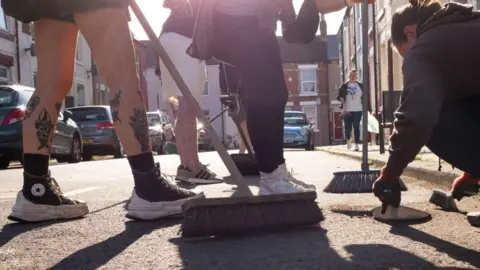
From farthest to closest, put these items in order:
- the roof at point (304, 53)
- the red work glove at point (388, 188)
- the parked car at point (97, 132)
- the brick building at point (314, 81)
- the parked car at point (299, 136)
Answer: the roof at point (304, 53)
the brick building at point (314, 81)
the parked car at point (299, 136)
the parked car at point (97, 132)
the red work glove at point (388, 188)

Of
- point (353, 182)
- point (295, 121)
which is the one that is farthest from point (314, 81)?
point (353, 182)

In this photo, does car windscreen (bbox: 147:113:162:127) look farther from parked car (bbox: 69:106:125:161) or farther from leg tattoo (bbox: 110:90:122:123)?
leg tattoo (bbox: 110:90:122:123)

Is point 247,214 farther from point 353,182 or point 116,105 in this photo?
point 353,182

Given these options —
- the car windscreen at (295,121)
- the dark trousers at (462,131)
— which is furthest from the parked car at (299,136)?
the dark trousers at (462,131)

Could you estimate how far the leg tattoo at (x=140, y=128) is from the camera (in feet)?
9.37

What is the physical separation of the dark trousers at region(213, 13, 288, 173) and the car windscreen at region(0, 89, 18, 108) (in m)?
7.54

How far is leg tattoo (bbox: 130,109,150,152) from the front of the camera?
2.86m

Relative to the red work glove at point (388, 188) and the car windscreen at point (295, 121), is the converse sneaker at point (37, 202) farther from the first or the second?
the car windscreen at point (295, 121)

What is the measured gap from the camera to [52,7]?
2.85m

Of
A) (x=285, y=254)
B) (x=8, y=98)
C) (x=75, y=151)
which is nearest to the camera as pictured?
(x=285, y=254)

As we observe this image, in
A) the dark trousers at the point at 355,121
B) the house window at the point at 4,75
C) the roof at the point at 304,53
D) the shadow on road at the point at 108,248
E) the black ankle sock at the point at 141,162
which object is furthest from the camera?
the roof at the point at 304,53

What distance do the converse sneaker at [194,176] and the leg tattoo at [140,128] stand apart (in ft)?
6.71

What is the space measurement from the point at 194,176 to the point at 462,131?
2.79 meters

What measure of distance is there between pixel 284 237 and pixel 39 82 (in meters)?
1.49
